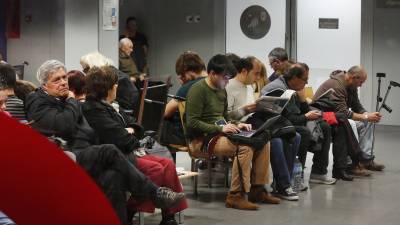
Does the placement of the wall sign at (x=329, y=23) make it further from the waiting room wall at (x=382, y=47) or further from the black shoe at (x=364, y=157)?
the black shoe at (x=364, y=157)

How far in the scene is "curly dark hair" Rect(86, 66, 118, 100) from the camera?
5.18 m

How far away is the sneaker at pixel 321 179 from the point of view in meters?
7.39

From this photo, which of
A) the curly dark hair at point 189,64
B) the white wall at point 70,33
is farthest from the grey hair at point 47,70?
the white wall at point 70,33

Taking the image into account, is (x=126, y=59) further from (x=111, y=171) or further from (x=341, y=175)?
(x=111, y=171)

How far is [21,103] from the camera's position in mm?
5250

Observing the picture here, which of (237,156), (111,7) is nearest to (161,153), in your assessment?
(237,156)

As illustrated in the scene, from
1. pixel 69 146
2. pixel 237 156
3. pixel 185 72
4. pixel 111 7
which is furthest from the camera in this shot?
pixel 111 7

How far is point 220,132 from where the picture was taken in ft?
20.4

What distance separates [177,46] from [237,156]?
6.97 metres

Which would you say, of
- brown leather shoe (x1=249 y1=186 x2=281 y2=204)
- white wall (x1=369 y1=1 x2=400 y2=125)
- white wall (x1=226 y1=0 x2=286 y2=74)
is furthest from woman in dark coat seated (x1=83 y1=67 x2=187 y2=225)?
white wall (x1=369 y1=1 x2=400 y2=125)

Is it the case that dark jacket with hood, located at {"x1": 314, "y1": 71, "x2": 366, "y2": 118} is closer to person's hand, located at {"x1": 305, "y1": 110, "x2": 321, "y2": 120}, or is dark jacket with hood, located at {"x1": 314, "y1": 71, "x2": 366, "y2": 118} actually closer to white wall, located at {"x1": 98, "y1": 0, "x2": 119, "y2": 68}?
person's hand, located at {"x1": 305, "y1": 110, "x2": 321, "y2": 120}

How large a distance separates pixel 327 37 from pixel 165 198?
736 centimetres

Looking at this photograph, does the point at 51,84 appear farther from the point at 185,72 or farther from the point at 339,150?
the point at 339,150

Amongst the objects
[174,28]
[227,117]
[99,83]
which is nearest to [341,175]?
[227,117]
